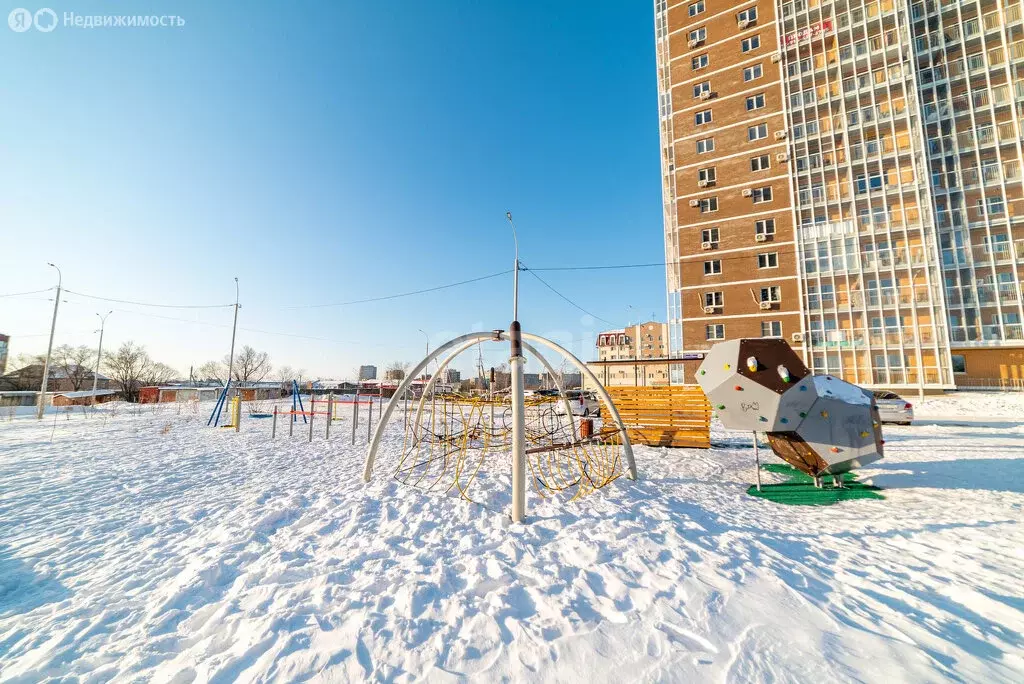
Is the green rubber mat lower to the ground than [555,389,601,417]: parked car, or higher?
lower

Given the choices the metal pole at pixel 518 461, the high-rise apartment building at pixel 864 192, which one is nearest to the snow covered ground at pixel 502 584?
the metal pole at pixel 518 461

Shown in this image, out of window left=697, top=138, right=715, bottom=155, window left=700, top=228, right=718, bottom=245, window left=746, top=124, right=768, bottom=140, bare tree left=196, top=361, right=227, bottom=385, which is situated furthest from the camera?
bare tree left=196, top=361, right=227, bottom=385

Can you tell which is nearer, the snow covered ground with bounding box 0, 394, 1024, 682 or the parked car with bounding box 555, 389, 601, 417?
the snow covered ground with bounding box 0, 394, 1024, 682

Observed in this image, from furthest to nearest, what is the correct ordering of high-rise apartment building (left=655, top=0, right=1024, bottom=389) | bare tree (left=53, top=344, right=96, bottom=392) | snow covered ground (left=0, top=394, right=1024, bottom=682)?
1. bare tree (left=53, top=344, right=96, bottom=392)
2. high-rise apartment building (left=655, top=0, right=1024, bottom=389)
3. snow covered ground (left=0, top=394, right=1024, bottom=682)

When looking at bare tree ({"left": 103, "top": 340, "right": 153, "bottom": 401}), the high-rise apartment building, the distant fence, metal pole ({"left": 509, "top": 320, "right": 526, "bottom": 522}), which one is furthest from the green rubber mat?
bare tree ({"left": 103, "top": 340, "right": 153, "bottom": 401})

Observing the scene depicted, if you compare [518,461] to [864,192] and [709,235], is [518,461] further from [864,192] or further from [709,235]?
[864,192]

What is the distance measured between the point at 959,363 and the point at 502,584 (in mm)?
44050

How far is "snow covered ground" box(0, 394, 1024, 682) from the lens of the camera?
8.50 ft

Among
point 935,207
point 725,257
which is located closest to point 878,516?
point 725,257

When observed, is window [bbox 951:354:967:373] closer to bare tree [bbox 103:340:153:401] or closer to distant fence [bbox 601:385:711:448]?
distant fence [bbox 601:385:711:448]

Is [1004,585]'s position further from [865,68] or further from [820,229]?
[865,68]

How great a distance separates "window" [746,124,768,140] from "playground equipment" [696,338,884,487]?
32724 mm

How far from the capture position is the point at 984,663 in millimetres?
2520

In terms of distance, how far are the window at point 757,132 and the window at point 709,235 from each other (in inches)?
314
